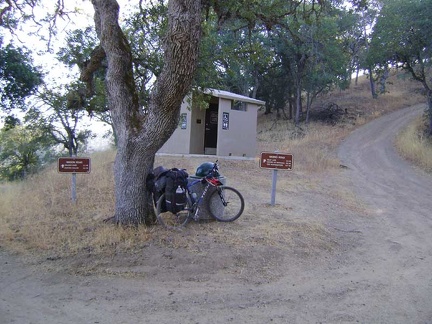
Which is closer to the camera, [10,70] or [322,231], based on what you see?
[322,231]

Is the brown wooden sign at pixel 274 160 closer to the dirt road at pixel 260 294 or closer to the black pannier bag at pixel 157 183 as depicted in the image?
the dirt road at pixel 260 294

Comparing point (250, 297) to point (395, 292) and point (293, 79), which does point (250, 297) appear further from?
point (293, 79)

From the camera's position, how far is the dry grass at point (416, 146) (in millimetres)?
18005

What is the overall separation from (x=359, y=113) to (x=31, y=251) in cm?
3007

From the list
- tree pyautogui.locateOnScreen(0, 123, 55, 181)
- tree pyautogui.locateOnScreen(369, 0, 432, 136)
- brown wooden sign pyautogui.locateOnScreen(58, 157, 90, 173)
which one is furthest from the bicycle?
tree pyautogui.locateOnScreen(0, 123, 55, 181)

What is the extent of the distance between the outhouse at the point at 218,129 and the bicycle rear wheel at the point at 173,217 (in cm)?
1006

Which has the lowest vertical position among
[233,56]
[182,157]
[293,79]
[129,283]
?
[129,283]

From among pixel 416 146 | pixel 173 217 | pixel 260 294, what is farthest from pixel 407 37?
pixel 260 294

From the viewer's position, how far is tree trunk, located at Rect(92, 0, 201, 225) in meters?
6.34

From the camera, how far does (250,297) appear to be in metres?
4.76

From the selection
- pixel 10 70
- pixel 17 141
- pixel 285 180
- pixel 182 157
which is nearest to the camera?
pixel 285 180

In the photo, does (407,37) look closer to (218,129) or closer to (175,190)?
(218,129)

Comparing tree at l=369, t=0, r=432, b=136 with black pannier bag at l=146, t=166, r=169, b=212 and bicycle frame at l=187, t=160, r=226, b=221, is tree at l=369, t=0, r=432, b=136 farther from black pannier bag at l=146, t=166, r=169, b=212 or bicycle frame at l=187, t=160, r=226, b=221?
black pannier bag at l=146, t=166, r=169, b=212

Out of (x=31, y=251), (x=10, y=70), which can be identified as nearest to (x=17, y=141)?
(x=10, y=70)
